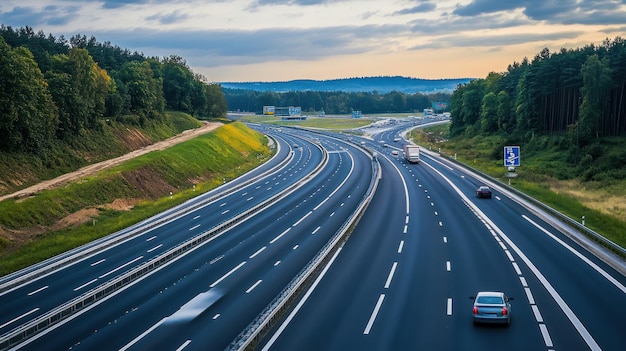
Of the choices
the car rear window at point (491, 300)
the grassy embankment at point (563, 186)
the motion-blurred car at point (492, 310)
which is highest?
the car rear window at point (491, 300)

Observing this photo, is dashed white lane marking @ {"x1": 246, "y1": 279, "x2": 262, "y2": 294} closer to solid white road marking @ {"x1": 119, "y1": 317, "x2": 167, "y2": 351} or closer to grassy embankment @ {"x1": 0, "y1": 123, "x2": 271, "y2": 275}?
solid white road marking @ {"x1": 119, "y1": 317, "x2": 167, "y2": 351}

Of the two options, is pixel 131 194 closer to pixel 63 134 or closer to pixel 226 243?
pixel 63 134

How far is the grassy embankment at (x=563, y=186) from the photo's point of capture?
5034 cm

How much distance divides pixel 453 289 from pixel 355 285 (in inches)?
180

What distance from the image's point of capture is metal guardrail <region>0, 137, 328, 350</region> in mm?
25547

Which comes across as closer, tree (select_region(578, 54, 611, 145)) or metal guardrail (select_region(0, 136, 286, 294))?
metal guardrail (select_region(0, 136, 286, 294))

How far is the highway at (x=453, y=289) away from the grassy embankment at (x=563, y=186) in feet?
13.4

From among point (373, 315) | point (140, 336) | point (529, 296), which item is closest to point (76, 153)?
point (140, 336)

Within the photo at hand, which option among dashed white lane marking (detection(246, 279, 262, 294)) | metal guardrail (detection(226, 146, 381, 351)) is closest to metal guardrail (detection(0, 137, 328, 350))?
dashed white lane marking (detection(246, 279, 262, 294))

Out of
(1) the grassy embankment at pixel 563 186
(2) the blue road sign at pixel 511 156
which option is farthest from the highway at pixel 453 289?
(2) the blue road sign at pixel 511 156

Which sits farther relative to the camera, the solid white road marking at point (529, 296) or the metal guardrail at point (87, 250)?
the metal guardrail at point (87, 250)

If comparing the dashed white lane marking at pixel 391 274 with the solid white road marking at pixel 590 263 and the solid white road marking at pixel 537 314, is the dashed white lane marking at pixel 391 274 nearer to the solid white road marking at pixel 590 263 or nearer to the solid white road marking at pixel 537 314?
the solid white road marking at pixel 537 314

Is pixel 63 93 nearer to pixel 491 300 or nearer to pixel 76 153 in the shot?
pixel 76 153

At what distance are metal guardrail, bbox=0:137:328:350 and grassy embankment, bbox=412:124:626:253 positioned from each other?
2637 cm
